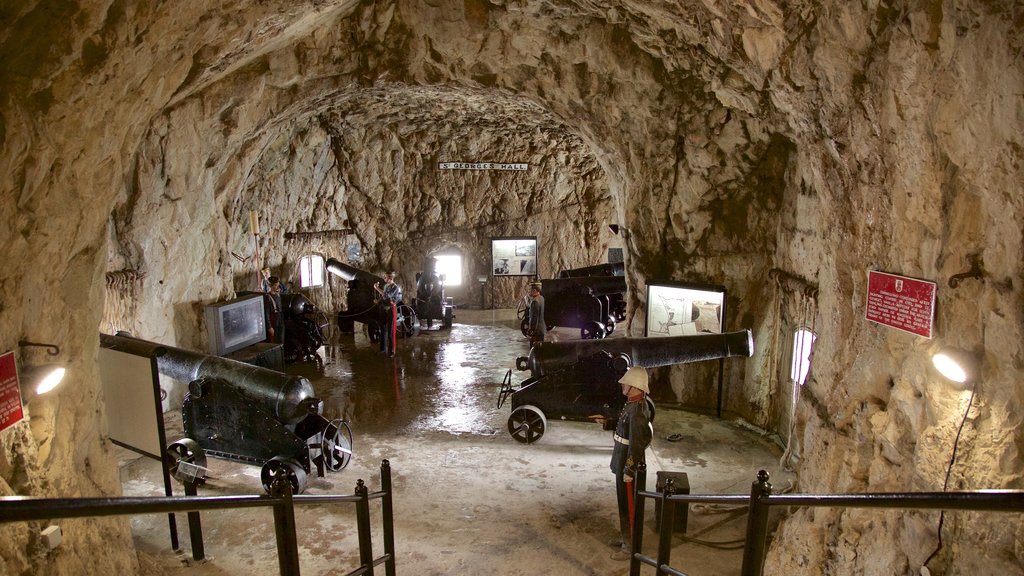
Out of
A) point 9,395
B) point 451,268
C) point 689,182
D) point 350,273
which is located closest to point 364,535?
point 9,395

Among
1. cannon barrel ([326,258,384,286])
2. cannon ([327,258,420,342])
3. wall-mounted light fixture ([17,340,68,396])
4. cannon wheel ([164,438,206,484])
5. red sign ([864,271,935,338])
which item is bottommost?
cannon wheel ([164,438,206,484])

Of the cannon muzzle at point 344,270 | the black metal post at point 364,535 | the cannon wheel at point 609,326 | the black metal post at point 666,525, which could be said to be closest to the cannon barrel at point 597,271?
the cannon wheel at point 609,326

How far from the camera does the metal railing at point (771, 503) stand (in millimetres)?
1500

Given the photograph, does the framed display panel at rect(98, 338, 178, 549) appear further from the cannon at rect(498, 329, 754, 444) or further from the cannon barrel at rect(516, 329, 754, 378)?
the cannon barrel at rect(516, 329, 754, 378)

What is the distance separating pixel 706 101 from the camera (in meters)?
8.30

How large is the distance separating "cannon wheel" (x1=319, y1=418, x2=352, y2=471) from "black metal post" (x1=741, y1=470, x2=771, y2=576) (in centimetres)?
514

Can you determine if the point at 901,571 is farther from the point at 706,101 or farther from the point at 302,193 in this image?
the point at 302,193

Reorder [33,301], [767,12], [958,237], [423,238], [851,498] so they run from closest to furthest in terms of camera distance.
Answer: [851,498]
[958,237]
[33,301]
[767,12]
[423,238]

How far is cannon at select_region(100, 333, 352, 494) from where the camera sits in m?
6.47

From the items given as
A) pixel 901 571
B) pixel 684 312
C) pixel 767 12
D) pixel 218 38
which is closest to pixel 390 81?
pixel 218 38

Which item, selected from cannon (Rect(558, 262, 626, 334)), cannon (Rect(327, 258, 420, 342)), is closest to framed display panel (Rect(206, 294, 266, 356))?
cannon (Rect(327, 258, 420, 342))

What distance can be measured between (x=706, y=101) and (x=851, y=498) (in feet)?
23.5

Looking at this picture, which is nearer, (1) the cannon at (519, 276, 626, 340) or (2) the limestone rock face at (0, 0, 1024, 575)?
(2) the limestone rock face at (0, 0, 1024, 575)

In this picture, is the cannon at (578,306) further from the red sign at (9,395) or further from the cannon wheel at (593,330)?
the red sign at (9,395)
